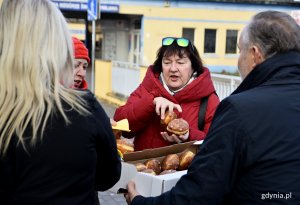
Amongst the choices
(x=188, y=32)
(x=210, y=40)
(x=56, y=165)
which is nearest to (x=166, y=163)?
(x=56, y=165)

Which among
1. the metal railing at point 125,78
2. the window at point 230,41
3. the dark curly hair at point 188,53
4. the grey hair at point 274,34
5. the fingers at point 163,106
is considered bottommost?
the metal railing at point 125,78

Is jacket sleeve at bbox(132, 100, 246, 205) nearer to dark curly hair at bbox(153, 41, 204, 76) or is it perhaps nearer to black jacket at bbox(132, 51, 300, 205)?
black jacket at bbox(132, 51, 300, 205)

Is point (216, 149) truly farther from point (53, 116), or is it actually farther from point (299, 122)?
point (53, 116)

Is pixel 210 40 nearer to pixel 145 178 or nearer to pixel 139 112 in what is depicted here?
pixel 139 112

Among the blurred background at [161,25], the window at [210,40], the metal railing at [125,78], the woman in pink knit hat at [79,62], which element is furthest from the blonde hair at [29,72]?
the window at [210,40]

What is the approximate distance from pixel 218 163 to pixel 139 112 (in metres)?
1.21

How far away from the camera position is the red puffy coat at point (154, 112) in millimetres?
3021

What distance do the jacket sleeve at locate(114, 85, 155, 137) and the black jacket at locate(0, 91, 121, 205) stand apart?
1152 millimetres

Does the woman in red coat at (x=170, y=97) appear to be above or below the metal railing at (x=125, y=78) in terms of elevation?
above

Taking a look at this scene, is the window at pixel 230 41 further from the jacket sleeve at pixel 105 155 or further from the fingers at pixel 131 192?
the jacket sleeve at pixel 105 155

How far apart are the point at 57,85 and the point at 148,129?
1416 millimetres

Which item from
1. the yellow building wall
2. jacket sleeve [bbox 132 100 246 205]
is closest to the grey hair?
jacket sleeve [bbox 132 100 246 205]

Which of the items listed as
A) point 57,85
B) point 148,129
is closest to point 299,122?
point 57,85

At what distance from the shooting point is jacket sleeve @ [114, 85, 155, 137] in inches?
118
